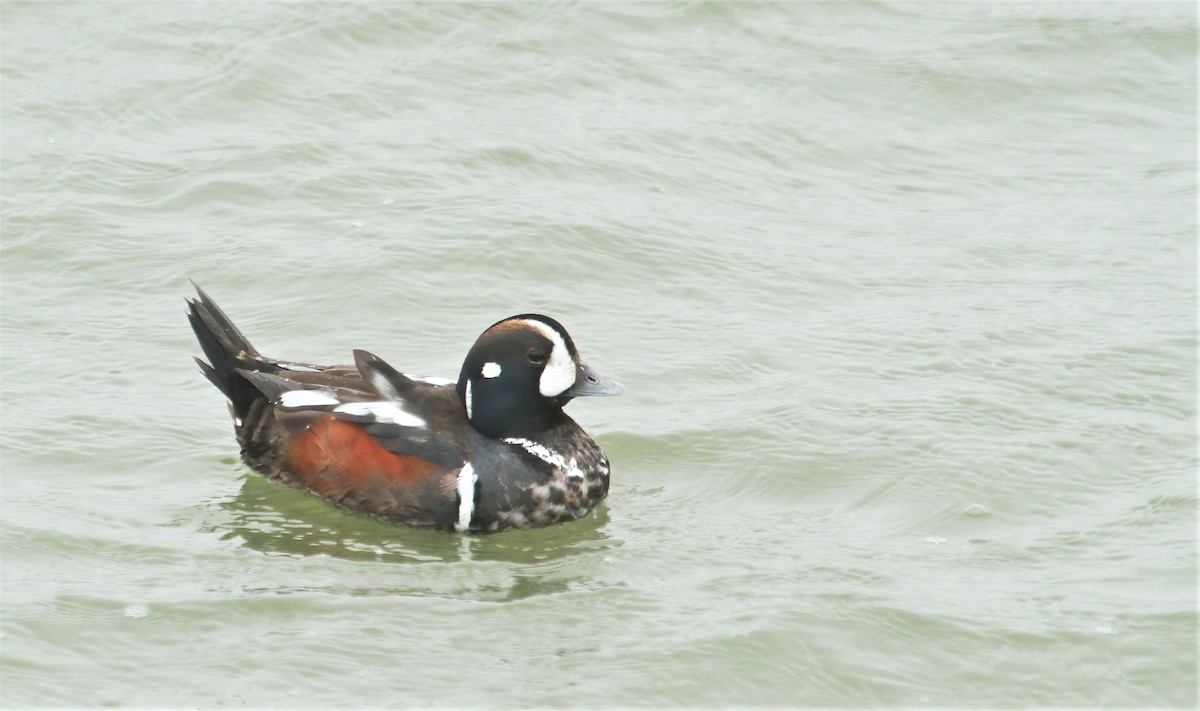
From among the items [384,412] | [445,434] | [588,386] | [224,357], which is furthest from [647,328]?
[224,357]

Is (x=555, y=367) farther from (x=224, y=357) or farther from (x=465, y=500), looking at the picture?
(x=224, y=357)

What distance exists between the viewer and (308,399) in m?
9.36

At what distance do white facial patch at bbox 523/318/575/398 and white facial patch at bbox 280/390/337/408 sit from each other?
108 centimetres

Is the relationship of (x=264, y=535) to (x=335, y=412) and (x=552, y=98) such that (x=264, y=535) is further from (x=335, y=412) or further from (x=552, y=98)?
(x=552, y=98)

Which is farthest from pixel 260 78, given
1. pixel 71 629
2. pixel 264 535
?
pixel 71 629

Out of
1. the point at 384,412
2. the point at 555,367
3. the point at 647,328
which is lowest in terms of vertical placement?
the point at 647,328

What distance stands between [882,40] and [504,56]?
3341mm

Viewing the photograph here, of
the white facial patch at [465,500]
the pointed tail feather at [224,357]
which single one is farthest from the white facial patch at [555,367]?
the pointed tail feather at [224,357]

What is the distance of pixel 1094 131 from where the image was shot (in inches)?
567

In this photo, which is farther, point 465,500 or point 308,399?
point 308,399

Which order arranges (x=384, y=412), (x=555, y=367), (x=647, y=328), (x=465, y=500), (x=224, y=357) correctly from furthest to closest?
1. (x=647, y=328)
2. (x=224, y=357)
3. (x=555, y=367)
4. (x=384, y=412)
5. (x=465, y=500)

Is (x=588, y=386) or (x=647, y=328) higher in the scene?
(x=588, y=386)

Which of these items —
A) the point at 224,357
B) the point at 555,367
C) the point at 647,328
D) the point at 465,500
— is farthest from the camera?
the point at 647,328

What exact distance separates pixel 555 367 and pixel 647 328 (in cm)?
205
